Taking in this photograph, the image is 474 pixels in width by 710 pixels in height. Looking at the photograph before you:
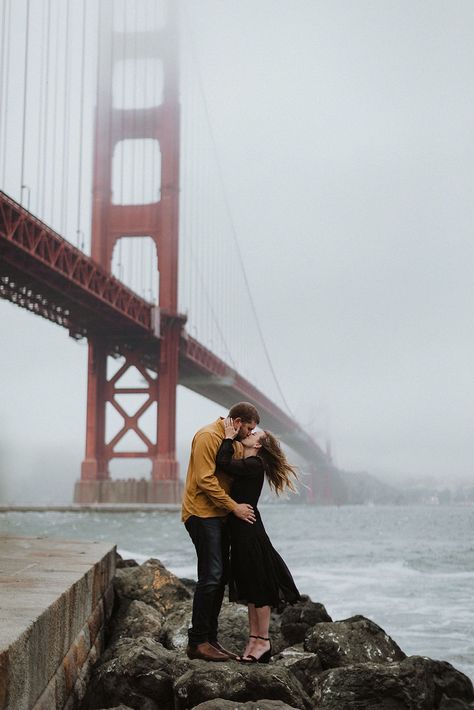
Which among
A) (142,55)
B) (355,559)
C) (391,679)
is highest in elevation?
(142,55)

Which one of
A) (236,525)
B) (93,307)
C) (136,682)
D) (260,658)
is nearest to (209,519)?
(236,525)

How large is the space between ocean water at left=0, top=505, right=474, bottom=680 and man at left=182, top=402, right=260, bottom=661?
8.97 feet

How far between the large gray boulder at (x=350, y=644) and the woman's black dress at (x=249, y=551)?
697 mm

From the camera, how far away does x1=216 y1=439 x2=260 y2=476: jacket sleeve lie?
303cm

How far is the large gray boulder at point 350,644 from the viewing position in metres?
3.67

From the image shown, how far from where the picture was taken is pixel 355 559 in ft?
47.7

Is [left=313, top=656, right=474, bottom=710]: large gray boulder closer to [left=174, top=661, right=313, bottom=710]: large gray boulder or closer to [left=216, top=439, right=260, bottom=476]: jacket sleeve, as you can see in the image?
[left=174, top=661, right=313, bottom=710]: large gray boulder

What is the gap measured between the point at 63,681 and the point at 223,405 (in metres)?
33.3

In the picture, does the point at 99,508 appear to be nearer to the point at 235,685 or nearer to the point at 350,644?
the point at 350,644

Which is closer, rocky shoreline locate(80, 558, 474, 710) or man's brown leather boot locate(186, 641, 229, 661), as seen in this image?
rocky shoreline locate(80, 558, 474, 710)

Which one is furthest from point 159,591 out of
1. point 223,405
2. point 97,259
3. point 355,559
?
point 223,405

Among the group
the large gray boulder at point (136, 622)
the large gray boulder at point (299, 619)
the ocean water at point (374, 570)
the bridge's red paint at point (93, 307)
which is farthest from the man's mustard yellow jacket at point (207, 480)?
the bridge's red paint at point (93, 307)

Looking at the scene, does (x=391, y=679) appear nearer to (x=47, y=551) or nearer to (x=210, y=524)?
(x=210, y=524)

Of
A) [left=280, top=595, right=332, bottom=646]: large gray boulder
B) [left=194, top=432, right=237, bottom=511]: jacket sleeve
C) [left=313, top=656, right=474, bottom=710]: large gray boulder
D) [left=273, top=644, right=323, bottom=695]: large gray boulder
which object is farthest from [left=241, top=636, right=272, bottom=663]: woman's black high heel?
[left=280, top=595, right=332, bottom=646]: large gray boulder
